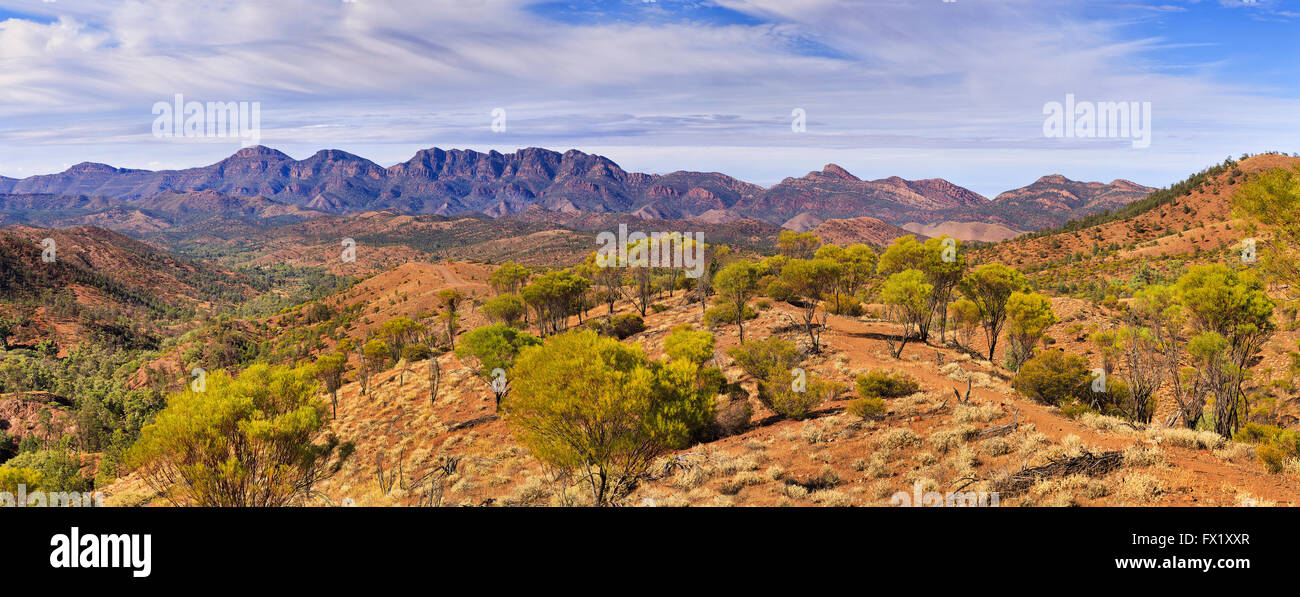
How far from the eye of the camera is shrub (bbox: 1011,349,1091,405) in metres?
23.2

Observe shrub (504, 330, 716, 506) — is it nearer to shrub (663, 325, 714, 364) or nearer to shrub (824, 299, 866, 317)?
shrub (663, 325, 714, 364)

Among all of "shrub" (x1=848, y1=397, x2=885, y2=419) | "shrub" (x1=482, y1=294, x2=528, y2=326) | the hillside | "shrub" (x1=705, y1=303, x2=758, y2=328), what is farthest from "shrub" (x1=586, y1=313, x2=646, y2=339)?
"shrub" (x1=848, y1=397, x2=885, y2=419)

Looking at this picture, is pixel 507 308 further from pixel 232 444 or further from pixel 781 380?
pixel 232 444

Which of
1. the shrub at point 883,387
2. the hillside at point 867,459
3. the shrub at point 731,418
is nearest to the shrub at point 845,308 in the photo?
the hillside at point 867,459

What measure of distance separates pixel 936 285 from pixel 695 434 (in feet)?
75.7

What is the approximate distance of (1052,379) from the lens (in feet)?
76.3

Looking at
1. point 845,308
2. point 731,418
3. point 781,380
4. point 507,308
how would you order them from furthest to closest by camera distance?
point 507,308, point 845,308, point 781,380, point 731,418

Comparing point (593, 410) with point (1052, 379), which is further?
point (1052, 379)

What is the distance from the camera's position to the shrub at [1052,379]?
23172 millimetres

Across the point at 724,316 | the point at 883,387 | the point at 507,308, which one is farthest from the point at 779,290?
the point at 507,308

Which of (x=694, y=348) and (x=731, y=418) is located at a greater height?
(x=694, y=348)

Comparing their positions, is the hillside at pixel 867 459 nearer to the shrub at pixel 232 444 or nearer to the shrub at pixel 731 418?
the shrub at pixel 731 418
